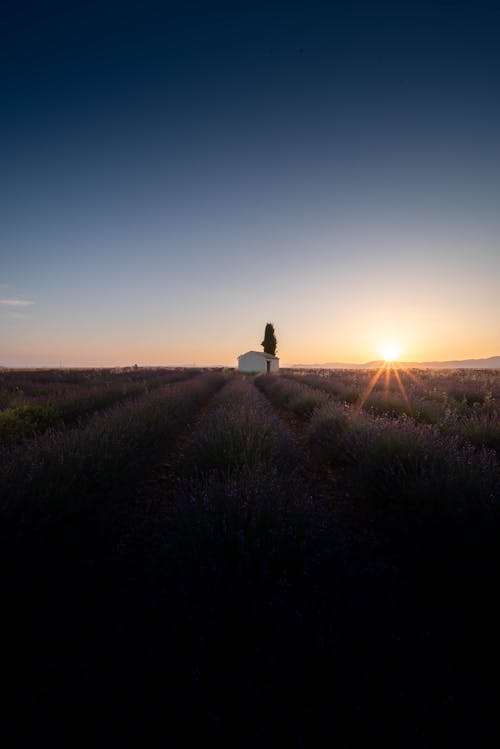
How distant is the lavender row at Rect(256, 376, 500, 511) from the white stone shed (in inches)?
1458

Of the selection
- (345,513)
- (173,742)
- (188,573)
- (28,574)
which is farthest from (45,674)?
(345,513)

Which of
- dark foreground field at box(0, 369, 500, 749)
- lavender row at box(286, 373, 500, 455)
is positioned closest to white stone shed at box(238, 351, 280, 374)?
lavender row at box(286, 373, 500, 455)

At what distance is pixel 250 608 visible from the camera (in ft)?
4.95

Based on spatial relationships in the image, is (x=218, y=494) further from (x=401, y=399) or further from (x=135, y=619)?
(x=401, y=399)

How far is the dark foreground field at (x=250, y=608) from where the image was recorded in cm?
117

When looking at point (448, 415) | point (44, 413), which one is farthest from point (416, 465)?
point (44, 413)

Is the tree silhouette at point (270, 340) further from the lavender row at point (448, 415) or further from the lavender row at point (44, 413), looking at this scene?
the lavender row at point (44, 413)

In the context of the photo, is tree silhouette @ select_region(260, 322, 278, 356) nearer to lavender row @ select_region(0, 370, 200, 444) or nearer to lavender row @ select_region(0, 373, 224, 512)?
lavender row @ select_region(0, 370, 200, 444)

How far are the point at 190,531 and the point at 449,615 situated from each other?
5.67ft

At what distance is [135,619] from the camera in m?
1.80

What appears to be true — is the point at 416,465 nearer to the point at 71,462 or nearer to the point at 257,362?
the point at 71,462

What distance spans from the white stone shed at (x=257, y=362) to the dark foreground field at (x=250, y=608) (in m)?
39.0

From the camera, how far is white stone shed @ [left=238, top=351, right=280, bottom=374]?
4250 centimetres

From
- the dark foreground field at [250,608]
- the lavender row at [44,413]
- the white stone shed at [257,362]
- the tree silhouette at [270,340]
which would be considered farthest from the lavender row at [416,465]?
the tree silhouette at [270,340]
